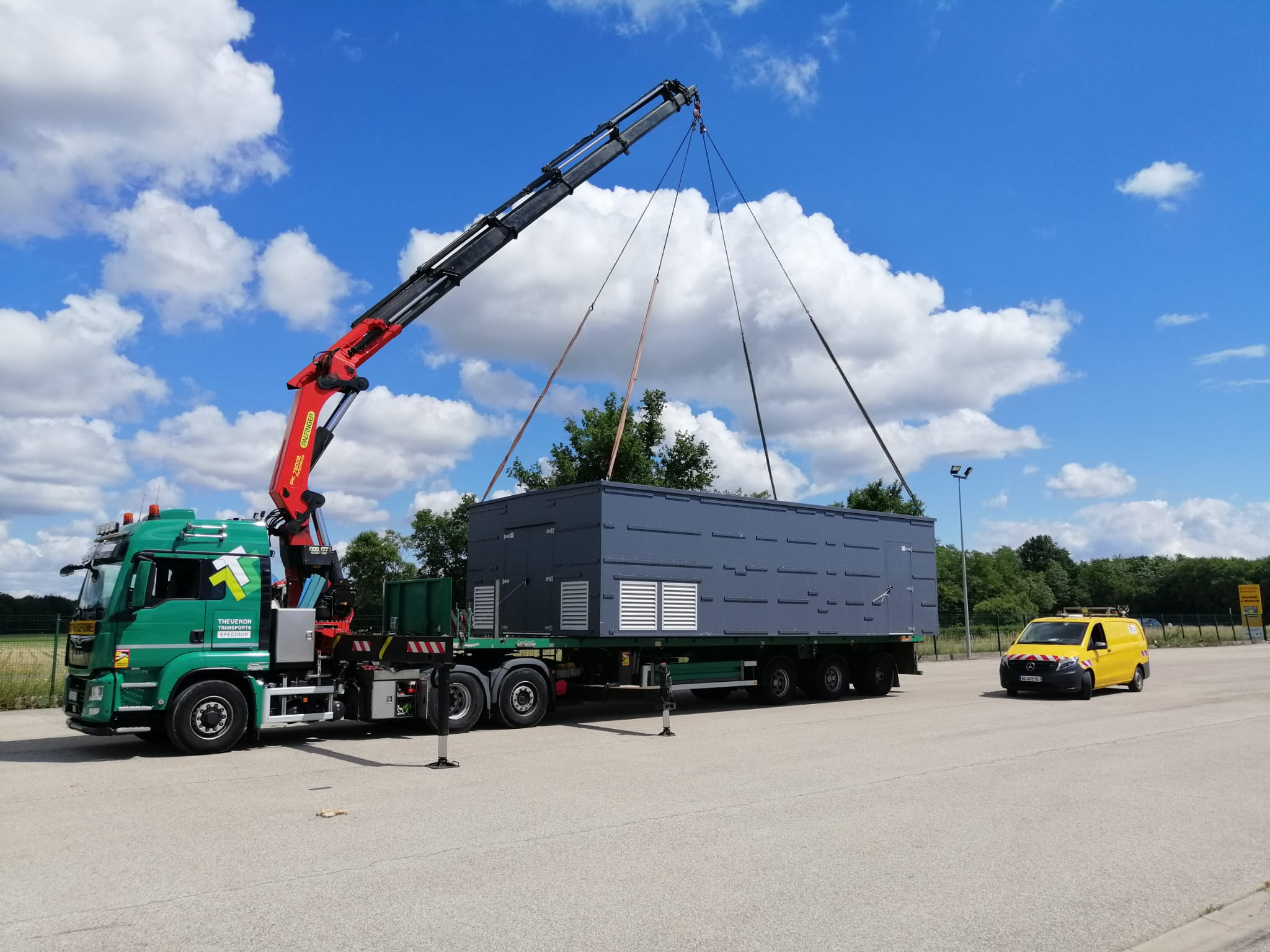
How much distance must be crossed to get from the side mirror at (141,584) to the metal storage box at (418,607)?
407 cm

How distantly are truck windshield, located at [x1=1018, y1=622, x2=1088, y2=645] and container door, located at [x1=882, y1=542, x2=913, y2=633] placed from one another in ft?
7.64

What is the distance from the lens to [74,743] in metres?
A: 13.5

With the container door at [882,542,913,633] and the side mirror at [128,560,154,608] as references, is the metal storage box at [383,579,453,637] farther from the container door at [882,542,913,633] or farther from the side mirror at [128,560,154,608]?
the container door at [882,542,913,633]

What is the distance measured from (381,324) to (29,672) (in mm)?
10486

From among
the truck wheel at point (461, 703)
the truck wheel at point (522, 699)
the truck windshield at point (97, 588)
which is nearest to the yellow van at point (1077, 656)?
the truck wheel at point (522, 699)

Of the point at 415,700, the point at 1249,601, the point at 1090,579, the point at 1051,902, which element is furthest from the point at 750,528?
the point at 1090,579

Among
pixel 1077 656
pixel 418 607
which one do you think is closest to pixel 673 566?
pixel 418 607

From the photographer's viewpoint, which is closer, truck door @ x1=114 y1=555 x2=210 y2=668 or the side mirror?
truck door @ x1=114 y1=555 x2=210 y2=668

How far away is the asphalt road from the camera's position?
5297 millimetres

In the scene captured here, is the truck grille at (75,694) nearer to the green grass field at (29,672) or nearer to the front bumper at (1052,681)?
the green grass field at (29,672)

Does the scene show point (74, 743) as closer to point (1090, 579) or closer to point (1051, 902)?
point (1051, 902)

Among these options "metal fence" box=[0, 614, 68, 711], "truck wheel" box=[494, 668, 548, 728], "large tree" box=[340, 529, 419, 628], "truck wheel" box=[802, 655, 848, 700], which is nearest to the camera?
"truck wheel" box=[494, 668, 548, 728]

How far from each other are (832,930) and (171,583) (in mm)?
9896

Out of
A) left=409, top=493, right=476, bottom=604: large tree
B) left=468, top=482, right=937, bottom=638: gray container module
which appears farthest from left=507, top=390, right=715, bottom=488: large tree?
left=468, top=482, right=937, bottom=638: gray container module
